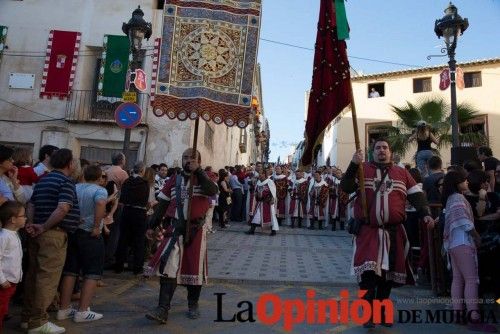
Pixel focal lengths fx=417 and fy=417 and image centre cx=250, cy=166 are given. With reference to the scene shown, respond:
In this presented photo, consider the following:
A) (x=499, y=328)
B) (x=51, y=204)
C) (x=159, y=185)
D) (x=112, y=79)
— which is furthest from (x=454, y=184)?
(x=112, y=79)

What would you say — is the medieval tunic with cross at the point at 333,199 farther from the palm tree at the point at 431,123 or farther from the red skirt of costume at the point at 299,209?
the palm tree at the point at 431,123

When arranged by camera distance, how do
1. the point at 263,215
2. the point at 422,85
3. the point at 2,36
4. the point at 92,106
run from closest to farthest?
the point at 263,215 → the point at 92,106 → the point at 2,36 → the point at 422,85

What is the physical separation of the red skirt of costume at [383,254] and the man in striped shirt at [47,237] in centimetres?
305

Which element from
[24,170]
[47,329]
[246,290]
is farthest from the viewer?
[246,290]

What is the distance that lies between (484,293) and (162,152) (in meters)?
12.4

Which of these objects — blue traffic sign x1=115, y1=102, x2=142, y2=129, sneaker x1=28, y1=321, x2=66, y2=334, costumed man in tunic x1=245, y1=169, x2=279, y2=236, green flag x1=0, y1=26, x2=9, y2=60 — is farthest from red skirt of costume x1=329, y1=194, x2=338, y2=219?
green flag x1=0, y1=26, x2=9, y2=60

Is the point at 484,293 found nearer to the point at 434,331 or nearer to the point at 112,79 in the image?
the point at 434,331

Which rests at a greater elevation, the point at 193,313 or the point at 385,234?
the point at 385,234

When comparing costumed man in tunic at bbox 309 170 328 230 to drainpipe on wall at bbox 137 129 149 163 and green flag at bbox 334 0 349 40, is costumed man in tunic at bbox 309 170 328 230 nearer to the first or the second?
drainpipe on wall at bbox 137 129 149 163

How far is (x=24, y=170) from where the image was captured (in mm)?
5328

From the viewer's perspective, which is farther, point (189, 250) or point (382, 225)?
point (189, 250)

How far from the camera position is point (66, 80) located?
630 inches

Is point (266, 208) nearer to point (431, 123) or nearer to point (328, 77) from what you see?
point (328, 77)

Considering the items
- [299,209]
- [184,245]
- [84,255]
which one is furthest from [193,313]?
[299,209]
